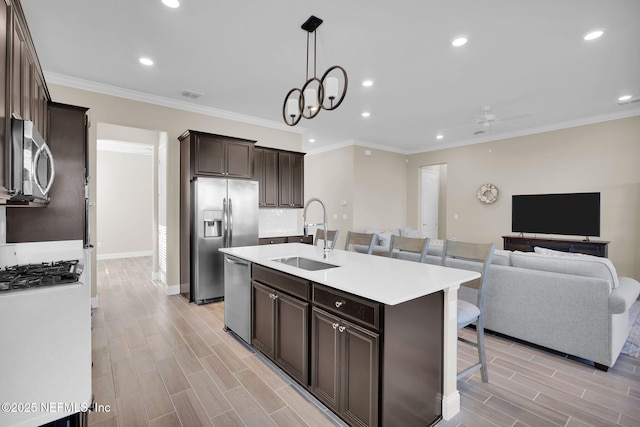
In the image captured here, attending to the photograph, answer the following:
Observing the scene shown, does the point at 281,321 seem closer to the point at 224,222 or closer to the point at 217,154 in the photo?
the point at 224,222

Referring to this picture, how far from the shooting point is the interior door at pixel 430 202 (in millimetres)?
8031

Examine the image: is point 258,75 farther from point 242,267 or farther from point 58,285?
point 58,285

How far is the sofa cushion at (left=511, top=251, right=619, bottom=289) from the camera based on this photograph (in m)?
2.53

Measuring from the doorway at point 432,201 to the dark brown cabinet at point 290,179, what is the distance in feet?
12.7

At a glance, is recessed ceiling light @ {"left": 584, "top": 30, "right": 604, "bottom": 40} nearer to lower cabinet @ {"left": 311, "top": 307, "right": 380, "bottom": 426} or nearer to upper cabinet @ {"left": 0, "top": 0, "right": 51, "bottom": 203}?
lower cabinet @ {"left": 311, "top": 307, "right": 380, "bottom": 426}

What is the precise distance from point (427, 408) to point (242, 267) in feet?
6.11

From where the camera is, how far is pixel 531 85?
3.92 m

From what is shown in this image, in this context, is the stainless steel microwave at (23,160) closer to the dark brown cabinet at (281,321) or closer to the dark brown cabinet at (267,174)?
the dark brown cabinet at (281,321)

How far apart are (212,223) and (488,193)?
5731mm

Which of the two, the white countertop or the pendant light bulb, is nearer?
the white countertop

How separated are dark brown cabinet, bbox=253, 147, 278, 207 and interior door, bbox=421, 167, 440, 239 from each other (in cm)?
447

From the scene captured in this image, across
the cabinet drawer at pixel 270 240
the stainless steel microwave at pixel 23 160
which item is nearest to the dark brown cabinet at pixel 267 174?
the cabinet drawer at pixel 270 240

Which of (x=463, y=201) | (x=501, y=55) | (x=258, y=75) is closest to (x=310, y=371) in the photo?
(x=258, y=75)

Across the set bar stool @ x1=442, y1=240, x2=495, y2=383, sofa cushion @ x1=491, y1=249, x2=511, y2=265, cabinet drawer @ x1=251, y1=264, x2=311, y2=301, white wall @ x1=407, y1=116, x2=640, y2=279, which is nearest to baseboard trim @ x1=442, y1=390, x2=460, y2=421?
bar stool @ x1=442, y1=240, x2=495, y2=383
